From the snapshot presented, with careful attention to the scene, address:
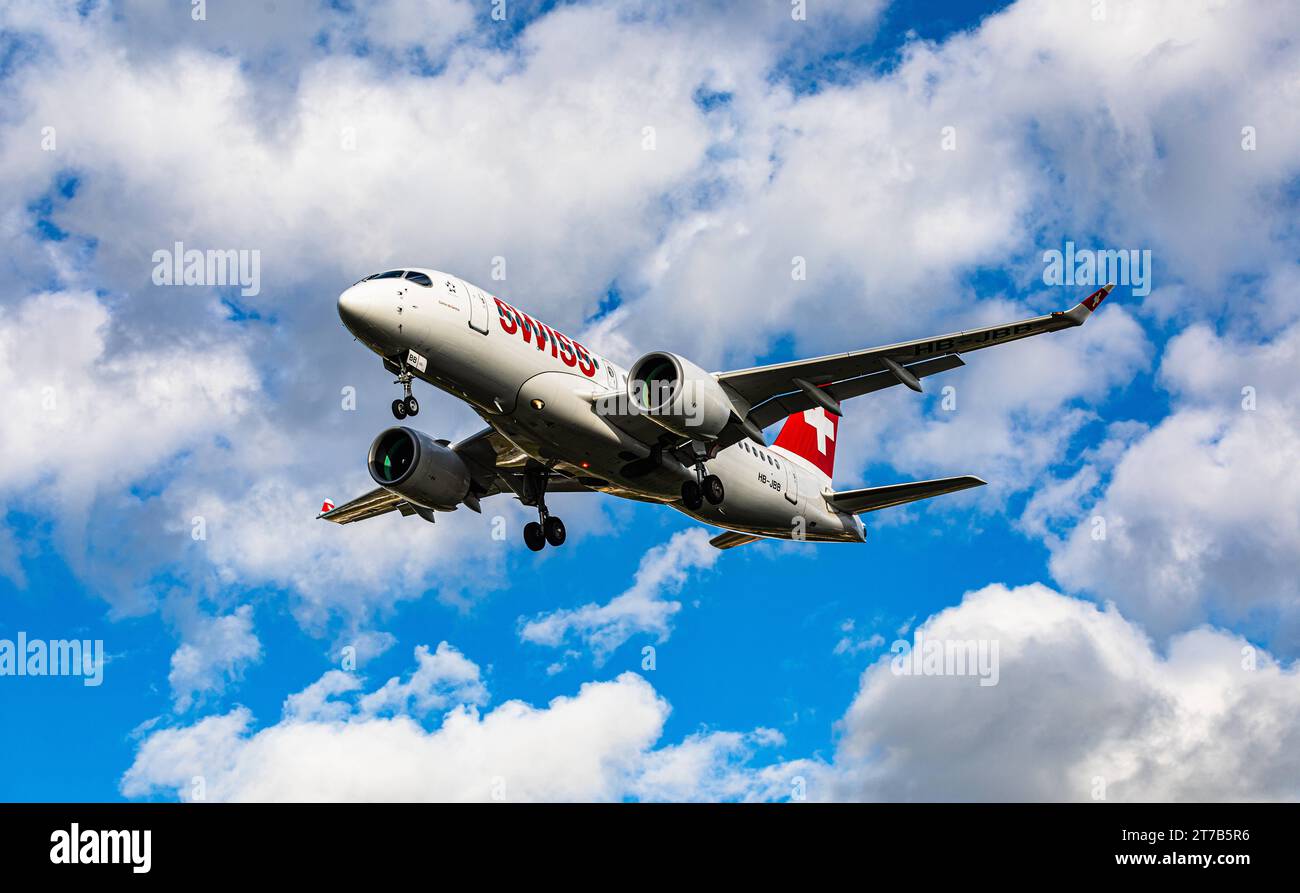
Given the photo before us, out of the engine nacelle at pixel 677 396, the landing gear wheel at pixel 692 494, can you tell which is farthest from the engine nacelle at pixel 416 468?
the engine nacelle at pixel 677 396

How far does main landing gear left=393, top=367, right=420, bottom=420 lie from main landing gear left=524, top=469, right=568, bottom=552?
8.40 m

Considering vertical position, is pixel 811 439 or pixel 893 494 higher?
pixel 811 439

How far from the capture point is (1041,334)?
106 feet

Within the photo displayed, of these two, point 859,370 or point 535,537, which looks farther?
point 535,537

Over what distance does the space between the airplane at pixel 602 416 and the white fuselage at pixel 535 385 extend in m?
0.04

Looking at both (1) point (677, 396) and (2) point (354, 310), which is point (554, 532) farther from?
(2) point (354, 310)

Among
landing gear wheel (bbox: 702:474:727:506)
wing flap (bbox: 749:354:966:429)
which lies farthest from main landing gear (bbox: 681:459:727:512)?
wing flap (bbox: 749:354:966:429)

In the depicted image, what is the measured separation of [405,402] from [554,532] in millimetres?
9258

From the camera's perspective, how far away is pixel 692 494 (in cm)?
3609

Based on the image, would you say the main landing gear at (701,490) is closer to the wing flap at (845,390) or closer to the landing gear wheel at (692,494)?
the landing gear wheel at (692,494)

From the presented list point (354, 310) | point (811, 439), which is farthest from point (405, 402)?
point (811, 439)
